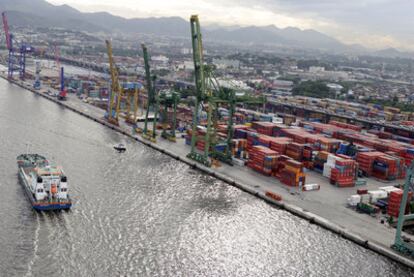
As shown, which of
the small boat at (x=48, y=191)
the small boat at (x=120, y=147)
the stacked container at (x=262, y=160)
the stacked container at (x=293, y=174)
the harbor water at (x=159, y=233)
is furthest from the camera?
the small boat at (x=120, y=147)

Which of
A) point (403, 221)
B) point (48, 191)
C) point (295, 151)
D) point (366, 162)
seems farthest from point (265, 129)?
point (48, 191)

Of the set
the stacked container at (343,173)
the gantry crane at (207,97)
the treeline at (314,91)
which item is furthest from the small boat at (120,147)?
the treeline at (314,91)

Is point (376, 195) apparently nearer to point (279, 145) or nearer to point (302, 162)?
point (302, 162)

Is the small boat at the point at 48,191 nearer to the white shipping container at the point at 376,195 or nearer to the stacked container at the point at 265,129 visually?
the white shipping container at the point at 376,195

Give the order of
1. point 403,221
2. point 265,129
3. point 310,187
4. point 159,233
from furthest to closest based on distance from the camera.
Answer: point 265,129, point 310,187, point 159,233, point 403,221

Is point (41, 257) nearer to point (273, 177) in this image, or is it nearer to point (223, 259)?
point (223, 259)

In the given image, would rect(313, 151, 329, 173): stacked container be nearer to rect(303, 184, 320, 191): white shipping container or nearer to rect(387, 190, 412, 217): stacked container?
rect(303, 184, 320, 191): white shipping container

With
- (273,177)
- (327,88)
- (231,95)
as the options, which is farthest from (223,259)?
(327,88)

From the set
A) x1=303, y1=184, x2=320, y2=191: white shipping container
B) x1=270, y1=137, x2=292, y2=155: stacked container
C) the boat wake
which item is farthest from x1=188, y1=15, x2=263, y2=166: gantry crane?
the boat wake
